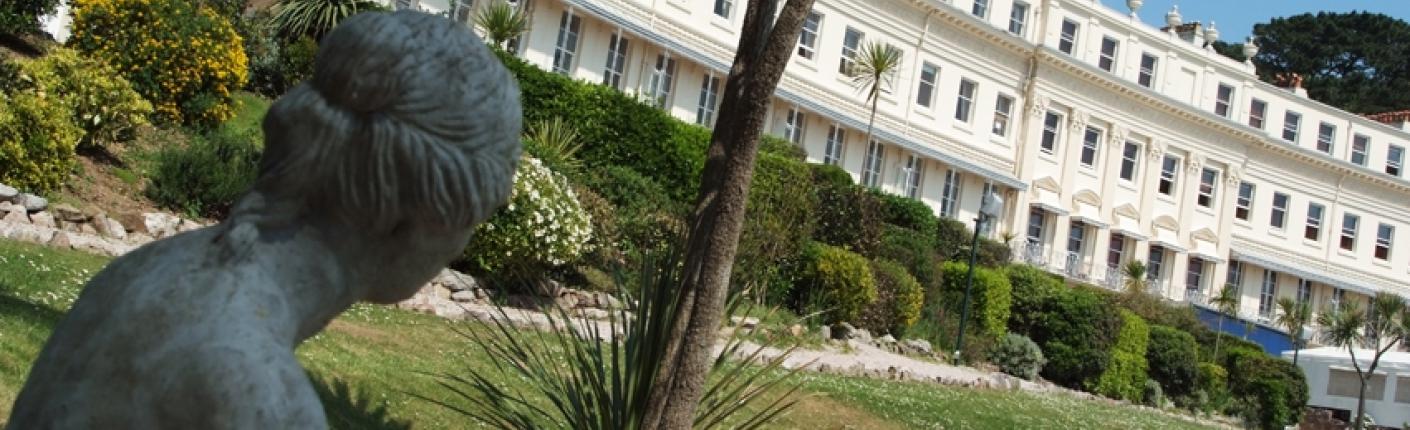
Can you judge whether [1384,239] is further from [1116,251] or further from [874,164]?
[874,164]

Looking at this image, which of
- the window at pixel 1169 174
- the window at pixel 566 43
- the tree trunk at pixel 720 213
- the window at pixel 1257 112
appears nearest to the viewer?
the tree trunk at pixel 720 213

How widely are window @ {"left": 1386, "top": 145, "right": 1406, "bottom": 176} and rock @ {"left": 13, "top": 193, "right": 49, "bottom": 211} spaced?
168 ft

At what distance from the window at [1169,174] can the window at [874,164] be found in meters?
12.6

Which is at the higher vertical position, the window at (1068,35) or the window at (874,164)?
the window at (1068,35)

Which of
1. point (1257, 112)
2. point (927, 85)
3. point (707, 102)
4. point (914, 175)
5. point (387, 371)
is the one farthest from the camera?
point (1257, 112)

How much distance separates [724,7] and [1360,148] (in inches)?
1179

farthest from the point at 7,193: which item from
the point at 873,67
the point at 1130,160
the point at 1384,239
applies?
the point at 1384,239

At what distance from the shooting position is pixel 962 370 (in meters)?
21.6

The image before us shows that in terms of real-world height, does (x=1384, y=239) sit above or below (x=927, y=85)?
below

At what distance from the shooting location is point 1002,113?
134 feet

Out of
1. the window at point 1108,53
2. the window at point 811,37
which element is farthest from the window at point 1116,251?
the window at point 811,37

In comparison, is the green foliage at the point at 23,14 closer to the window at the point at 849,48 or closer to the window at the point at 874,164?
the window at the point at 849,48

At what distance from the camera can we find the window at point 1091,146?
43156mm

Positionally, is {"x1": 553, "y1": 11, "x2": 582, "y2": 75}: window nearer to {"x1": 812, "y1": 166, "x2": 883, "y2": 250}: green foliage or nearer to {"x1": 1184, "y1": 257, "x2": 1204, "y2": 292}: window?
{"x1": 812, "y1": 166, "x2": 883, "y2": 250}: green foliage
